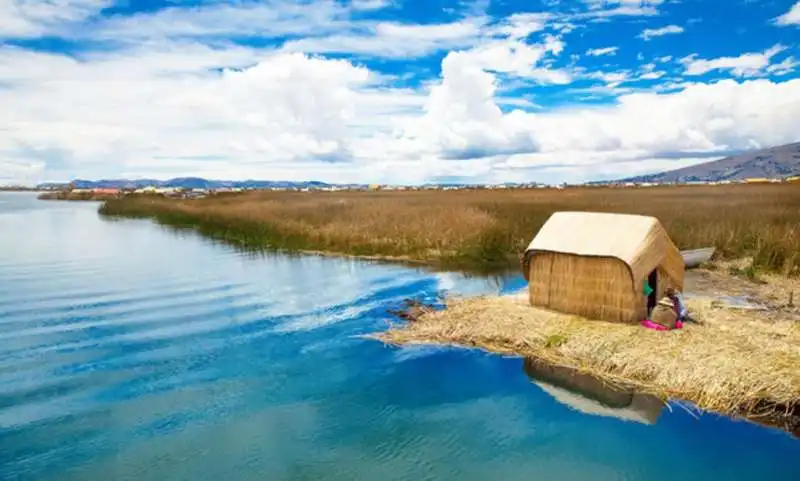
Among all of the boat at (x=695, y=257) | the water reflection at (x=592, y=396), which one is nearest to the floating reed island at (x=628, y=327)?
the water reflection at (x=592, y=396)

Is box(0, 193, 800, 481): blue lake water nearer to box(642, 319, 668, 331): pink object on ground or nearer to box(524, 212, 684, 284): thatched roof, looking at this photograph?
box(642, 319, 668, 331): pink object on ground

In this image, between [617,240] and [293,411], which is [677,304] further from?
[293,411]

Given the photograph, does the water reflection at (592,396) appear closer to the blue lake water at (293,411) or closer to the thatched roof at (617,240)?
the blue lake water at (293,411)

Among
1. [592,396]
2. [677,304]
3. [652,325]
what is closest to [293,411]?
[592,396]

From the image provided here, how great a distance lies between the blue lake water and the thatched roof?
9.59 feet

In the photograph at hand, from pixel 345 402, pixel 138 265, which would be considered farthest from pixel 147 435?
pixel 138 265

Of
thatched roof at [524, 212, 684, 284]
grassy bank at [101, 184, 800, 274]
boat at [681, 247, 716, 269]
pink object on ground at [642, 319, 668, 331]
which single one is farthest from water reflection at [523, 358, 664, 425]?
grassy bank at [101, 184, 800, 274]

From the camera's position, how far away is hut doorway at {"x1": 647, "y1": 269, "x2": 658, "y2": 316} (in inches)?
495

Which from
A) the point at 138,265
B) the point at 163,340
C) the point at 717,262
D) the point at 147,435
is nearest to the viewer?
the point at 147,435

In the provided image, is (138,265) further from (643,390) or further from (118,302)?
(643,390)

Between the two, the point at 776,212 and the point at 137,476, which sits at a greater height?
the point at 776,212

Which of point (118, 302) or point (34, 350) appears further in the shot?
point (118, 302)

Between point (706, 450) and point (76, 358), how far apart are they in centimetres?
1189

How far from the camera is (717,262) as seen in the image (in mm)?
20328
